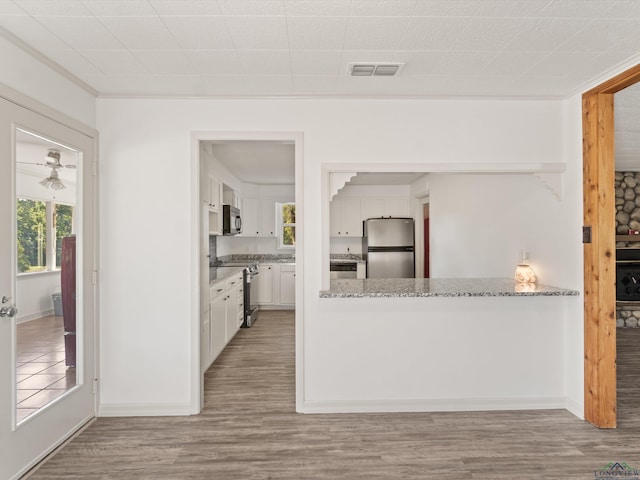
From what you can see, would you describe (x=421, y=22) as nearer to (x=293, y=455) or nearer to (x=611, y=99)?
(x=611, y=99)

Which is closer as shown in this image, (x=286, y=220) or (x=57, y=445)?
(x=57, y=445)

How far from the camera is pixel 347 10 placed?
193 cm

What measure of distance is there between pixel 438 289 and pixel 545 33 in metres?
1.74

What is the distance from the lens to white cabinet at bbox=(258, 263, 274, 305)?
284 inches

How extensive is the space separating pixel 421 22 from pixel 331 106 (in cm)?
113

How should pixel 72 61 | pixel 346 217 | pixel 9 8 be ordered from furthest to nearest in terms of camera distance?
pixel 346 217 < pixel 72 61 < pixel 9 8

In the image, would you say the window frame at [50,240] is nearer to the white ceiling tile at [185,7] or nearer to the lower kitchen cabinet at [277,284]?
the white ceiling tile at [185,7]

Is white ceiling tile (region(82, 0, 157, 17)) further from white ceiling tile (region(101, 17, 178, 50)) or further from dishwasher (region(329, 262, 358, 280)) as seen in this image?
dishwasher (region(329, 262, 358, 280))

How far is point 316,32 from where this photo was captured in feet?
6.99

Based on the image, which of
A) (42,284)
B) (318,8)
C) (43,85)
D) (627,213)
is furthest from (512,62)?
(627,213)

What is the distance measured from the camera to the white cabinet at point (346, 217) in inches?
288

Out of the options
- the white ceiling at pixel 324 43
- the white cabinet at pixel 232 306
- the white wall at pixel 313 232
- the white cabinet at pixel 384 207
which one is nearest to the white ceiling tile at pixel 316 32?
the white ceiling at pixel 324 43

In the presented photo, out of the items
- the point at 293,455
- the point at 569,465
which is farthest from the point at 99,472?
the point at 569,465

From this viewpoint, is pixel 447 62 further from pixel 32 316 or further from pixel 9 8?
pixel 32 316
